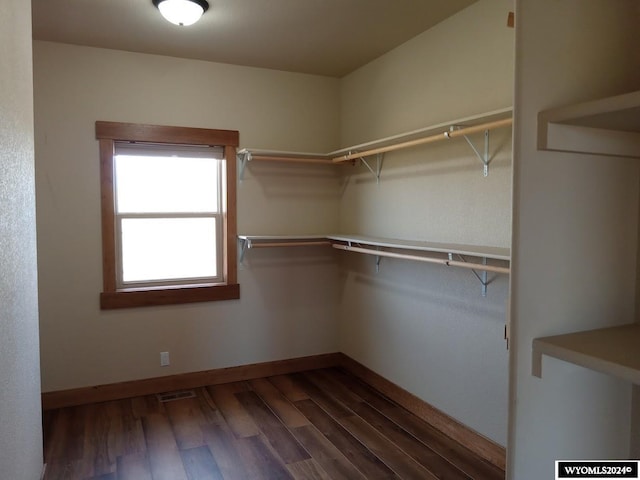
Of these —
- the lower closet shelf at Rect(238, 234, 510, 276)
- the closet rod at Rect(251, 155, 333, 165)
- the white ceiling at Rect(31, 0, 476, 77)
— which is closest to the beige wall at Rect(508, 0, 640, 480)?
the lower closet shelf at Rect(238, 234, 510, 276)

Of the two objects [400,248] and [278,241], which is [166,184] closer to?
[278,241]

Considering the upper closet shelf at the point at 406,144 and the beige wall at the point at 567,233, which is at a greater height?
the upper closet shelf at the point at 406,144

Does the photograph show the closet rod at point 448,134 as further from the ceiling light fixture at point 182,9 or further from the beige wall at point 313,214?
the ceiling light fixture at point 182,9

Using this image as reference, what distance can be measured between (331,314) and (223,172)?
1.59 metres

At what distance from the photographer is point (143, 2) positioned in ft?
8.76

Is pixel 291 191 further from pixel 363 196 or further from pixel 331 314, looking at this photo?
pixel 331 314

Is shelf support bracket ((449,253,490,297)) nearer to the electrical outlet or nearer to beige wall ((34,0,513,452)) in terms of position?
beige wall ((34,0,513,452))

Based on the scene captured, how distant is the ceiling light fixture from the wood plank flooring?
8.17 feet

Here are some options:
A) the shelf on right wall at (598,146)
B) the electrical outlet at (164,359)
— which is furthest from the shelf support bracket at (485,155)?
the electrical outlet at (164,359)

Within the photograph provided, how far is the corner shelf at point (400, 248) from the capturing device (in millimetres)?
2434

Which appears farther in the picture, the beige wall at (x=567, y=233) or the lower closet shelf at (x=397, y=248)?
the lower closet shelf at (x=397, y=248)

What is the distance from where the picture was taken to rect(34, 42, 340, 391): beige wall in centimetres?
337

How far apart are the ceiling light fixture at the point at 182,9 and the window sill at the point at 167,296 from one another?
1948 mm

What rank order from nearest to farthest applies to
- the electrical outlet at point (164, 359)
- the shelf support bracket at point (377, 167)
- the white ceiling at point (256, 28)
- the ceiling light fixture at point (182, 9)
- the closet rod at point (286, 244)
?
1. the ceiling light fixture at point (182, 9)
2. the white ceiling at point (256, 28)
3. the shelf support bracket at point (377, 167)
4. the electrical outlet at point (164, 359)
5. the closet rod at point (286, 244)
